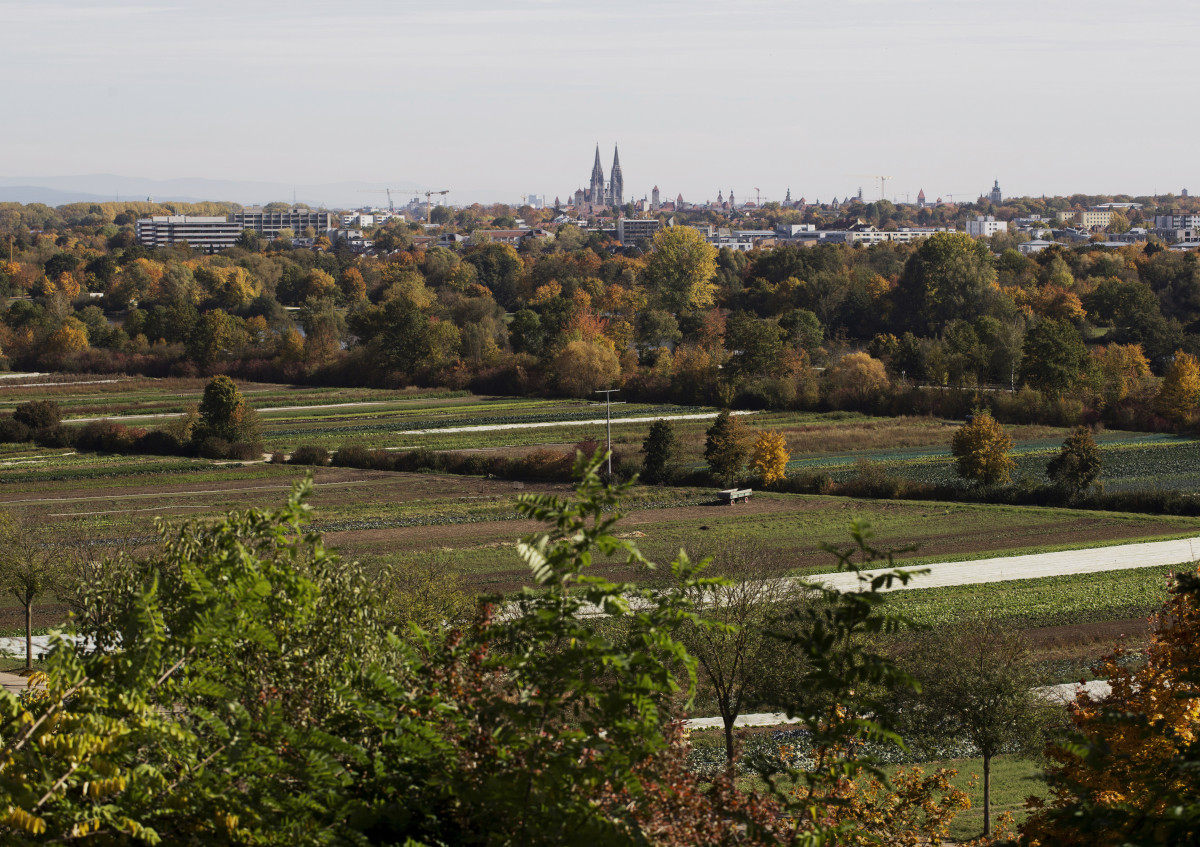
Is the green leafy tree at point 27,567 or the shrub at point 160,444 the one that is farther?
the shrub at point 160,444

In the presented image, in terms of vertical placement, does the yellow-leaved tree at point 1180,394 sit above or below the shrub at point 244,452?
above

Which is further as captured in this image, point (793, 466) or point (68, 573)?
point (793, 466)

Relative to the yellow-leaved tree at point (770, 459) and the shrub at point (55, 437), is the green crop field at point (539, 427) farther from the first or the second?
the shrub at point (55, 437)

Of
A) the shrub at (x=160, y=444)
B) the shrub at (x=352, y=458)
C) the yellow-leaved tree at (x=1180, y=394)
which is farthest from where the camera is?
the yellow-leaved tree at (x=1180, y=394)

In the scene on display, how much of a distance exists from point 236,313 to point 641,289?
33.1m

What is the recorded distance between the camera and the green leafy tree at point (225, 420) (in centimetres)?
5066

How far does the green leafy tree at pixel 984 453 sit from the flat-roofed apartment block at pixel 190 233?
5451 inches

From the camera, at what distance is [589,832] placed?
597 cm

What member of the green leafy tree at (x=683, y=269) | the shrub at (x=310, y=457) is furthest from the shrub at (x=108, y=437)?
the green leafy tree at (x=683, y=269)

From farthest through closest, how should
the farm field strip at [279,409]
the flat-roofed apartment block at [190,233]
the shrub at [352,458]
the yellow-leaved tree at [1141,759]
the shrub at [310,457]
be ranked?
the flat-roofed apartment block at [190,233] < the farm field strip at [279,409] < the shrub at [310,457] < the shrub at [352,458] < the yellow-leaved tree at [1141,759]

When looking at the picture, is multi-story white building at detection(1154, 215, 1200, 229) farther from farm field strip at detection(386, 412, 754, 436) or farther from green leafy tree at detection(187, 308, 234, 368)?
green leafy tree at detection(187, 308, 234, 368)

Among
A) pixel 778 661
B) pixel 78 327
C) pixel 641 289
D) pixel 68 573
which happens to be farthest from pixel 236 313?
pixel 778 661

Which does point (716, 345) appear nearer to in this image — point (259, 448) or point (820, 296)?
point (820, 296)

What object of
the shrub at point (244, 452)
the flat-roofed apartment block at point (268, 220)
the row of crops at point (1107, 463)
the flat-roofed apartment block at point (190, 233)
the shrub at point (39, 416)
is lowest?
the shrub at point (244, 452)
